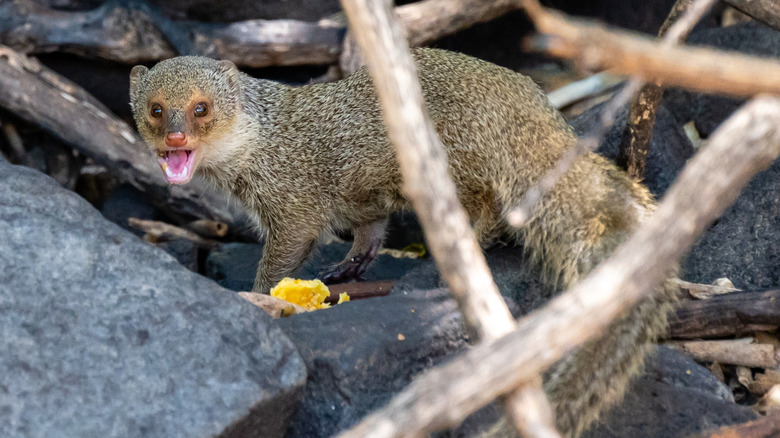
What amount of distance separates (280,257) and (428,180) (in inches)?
112

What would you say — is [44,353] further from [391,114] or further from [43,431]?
[391,114]

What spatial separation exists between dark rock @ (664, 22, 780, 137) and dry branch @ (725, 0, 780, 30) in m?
1.17

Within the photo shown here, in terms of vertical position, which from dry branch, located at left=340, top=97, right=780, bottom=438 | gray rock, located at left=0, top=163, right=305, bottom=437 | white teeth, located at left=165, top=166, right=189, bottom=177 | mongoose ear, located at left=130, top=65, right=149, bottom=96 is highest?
dry branch, located at left=340, top=97, right=780, bottom=438

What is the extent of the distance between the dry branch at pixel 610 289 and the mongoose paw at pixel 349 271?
A: 299cm

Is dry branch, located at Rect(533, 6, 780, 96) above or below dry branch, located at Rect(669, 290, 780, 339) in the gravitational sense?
above

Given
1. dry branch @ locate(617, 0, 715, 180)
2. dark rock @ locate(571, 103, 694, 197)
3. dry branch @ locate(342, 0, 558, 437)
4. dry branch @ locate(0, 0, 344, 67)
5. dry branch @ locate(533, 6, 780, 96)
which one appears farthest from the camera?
dry branch @ locate(0, 0, 344, 67)

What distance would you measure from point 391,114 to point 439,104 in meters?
2.17

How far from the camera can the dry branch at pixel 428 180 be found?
2029 mm

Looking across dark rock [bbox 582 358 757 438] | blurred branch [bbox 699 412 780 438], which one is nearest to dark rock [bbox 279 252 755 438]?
dark rock [bbox 582 358 757 438]

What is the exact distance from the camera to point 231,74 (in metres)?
4.74

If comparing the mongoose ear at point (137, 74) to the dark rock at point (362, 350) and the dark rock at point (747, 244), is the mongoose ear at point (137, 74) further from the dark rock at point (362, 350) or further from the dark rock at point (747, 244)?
the dark rock at point (747, 244)

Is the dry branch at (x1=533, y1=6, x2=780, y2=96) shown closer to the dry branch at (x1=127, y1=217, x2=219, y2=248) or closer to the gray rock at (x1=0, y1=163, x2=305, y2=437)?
the gray rock at (x1=0, y1=163, x2=305, y2=437)

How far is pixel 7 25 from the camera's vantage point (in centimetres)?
539

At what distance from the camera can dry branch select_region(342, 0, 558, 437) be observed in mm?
2029
